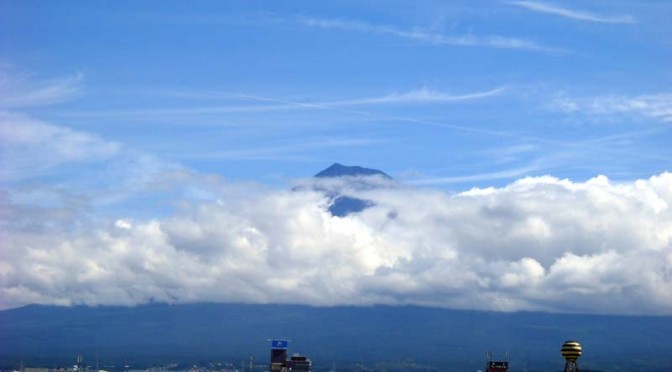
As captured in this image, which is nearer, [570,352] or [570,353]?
[570,353]

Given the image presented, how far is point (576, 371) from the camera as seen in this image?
103m
